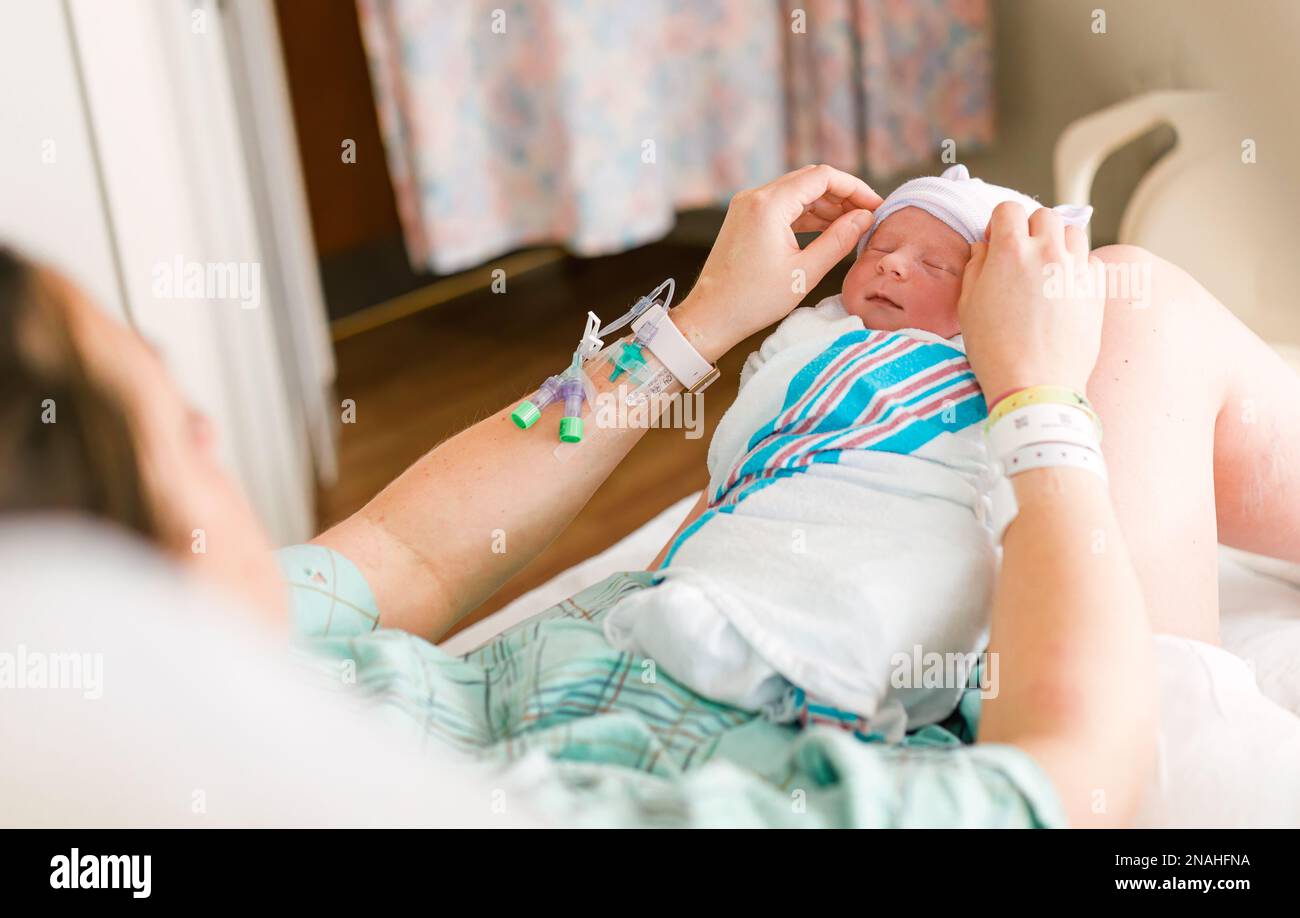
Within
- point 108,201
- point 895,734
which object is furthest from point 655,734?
point 108,201

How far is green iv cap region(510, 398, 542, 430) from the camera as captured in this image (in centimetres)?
106

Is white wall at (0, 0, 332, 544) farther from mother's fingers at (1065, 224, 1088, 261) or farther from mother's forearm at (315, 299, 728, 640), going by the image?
mother's fingers at (1065, 224, 1088, 261)

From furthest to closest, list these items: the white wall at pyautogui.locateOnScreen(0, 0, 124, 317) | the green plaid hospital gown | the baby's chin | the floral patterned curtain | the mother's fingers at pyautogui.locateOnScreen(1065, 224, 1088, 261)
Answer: the floral patterned curtain → the white wall at pyautogui.locateOnScreen(0, 0, 124, 317) → the baby's chin → the mother's fingers at pyautogui.locateOnScreen(1065, 224, 1088, 261) → the green plaid hospital gown

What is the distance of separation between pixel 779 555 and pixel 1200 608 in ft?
1.13

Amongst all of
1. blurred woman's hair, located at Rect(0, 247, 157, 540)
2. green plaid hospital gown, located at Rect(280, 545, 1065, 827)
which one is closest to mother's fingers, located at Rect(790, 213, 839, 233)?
green plaid hospital gown, located at Rect(280, 545, 1065, 827)

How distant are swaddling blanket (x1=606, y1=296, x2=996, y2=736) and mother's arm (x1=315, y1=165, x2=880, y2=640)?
8 centimetres

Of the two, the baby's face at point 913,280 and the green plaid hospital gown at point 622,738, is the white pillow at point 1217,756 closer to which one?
the green plaid hospital gown at point 622,738

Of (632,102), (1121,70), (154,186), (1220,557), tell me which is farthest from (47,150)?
(1121,70)

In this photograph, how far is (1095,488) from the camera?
2.56ft

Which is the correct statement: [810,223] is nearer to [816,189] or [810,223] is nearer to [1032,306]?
[816,189]

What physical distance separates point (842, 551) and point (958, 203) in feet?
1.45

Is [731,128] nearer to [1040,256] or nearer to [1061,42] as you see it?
[1061,42]

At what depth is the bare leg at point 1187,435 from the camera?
36.8 inches

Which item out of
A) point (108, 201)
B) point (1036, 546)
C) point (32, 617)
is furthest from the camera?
point (108, 201)
